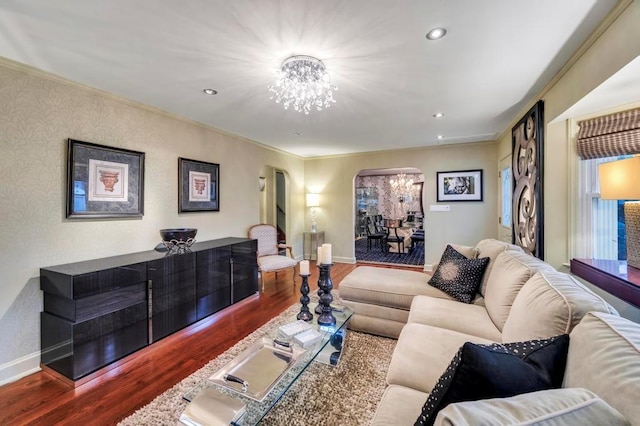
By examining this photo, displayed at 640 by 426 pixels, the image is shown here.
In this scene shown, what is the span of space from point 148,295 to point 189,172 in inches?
64.3

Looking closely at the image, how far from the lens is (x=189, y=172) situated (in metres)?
3.49

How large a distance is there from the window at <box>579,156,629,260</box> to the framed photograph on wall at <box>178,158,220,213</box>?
4.13m

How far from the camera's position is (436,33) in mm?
1783

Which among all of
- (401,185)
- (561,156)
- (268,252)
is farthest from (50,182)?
(401,185)

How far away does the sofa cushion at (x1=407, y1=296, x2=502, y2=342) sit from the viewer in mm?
1793

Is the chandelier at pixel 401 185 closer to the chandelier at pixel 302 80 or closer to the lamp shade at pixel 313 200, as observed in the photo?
the lamp shade at pixel 313 200

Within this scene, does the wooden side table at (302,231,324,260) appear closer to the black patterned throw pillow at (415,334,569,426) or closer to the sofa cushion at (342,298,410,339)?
the sofa cushion at (342,298,410,339)

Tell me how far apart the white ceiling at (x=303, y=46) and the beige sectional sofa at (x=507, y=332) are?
1540mm

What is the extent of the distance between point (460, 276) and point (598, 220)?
1.29 meters

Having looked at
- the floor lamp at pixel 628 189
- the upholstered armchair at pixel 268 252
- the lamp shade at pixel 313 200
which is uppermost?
the lamp shade at pixel 313 200

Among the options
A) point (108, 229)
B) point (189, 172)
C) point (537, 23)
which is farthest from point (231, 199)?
point (537, 23)

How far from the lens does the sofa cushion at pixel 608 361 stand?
2.24 ft

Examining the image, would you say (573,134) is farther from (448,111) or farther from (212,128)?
(212,128)

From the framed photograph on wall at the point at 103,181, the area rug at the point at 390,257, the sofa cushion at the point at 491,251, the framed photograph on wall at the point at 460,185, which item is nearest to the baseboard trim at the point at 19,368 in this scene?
the framed photograph on wall at the point at 103,181
